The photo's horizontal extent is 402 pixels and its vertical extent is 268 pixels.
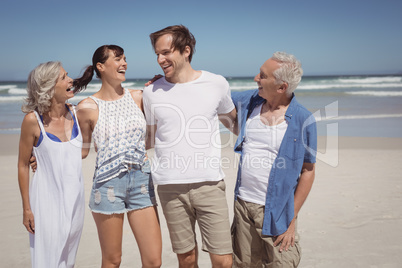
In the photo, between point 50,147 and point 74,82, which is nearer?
point 50,147

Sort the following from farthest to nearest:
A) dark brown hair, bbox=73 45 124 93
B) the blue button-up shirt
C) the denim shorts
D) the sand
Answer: the sand, dark brown hair, bbox=73 45 124 93, the denim shorts, the blue button-up shirt

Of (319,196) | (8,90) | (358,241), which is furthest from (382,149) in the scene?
(8,90)

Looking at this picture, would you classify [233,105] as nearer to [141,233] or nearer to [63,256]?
[141,233]

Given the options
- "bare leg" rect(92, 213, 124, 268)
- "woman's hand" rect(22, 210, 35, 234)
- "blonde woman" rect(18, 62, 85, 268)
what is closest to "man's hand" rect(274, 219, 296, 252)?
"bare leg" rect(92, 213, 124, 268)

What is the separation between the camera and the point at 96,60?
2.89 metres

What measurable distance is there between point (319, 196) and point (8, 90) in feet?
92.0

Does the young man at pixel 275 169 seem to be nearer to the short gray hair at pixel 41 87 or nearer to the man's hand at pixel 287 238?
the man's hand at pixel 287 238

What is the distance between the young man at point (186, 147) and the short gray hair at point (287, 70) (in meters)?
0.44

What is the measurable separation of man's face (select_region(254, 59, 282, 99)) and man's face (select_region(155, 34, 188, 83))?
618 mm

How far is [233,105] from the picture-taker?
2.98m

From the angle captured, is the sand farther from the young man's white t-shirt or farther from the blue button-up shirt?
the young man's white t-shirt

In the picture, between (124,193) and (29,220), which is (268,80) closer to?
(124,193)

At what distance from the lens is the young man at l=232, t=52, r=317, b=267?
2627mm

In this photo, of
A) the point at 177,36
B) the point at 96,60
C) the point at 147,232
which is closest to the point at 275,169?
the point at 147,232
